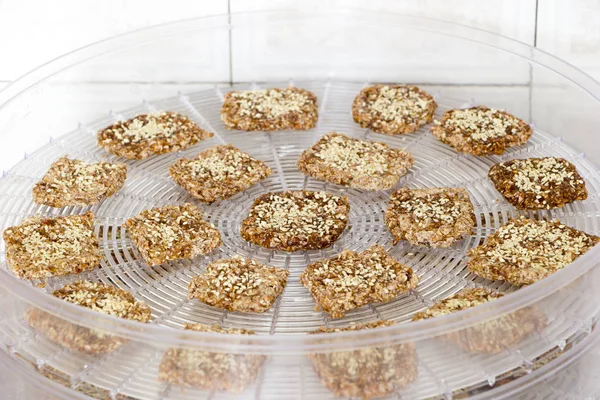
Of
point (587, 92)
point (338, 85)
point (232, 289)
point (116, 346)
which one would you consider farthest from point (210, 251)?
point (587, 92)

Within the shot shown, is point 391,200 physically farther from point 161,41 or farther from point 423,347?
point 161,41

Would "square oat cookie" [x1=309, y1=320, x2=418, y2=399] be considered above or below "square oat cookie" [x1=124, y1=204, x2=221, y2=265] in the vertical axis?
below

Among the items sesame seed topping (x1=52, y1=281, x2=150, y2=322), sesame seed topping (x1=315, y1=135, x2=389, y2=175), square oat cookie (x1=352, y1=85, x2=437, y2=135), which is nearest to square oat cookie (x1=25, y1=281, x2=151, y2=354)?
sesame seed topping (x1=52, y1=281, x2=150, y2=322)

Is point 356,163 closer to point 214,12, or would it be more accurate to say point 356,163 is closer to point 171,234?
point 171,234

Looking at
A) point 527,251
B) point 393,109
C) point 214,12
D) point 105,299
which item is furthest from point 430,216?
point 214,12

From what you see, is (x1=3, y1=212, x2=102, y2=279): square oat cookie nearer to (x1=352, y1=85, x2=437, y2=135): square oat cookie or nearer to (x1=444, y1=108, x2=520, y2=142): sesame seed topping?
(x1=352, y1=85, x2=437, y2=135): square oat cookie

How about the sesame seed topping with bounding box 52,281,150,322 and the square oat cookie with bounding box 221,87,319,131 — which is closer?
the sesame seed topping with bounding box 52,281,150,322
